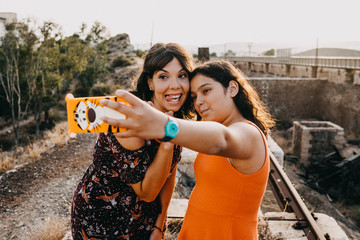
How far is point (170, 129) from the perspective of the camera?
0.91 meters

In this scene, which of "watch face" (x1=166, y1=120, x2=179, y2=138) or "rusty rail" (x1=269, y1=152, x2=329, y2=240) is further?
"rusty rail" (x1=269, y1=152, x2=329, y2=240)

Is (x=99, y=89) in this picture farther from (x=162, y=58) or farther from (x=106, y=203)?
(x=106, y=203)

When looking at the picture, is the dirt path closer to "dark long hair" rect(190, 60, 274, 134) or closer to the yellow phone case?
"dark long hair" rect(190, 60, 274, 134)

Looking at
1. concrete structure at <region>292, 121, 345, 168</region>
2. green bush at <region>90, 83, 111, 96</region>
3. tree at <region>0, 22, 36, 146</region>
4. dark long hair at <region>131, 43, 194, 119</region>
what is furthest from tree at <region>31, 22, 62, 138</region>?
dark long hair at <region>131, 43, 194, 119</region>

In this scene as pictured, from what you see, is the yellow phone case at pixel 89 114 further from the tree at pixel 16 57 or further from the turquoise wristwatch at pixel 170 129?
the tree at pixel 16 57

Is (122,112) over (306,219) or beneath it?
over

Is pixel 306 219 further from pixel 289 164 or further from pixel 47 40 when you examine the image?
pixel 47 40

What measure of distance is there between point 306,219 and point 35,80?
21712mm

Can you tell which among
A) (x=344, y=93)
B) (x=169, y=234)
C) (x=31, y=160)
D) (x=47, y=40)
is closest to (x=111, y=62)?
(x=47, y=40)

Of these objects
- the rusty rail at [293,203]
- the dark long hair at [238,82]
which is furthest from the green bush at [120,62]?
the dark long hair at [238,82]

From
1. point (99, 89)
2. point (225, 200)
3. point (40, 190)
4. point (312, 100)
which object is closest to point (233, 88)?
point (225, 200)

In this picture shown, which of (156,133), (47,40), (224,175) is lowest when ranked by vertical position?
(224,175)

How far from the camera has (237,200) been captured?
4.91ft

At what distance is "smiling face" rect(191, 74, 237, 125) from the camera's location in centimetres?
170
